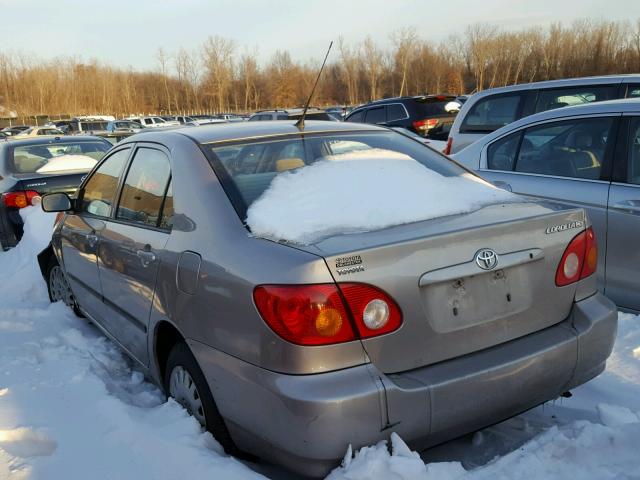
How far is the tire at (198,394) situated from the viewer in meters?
2.54

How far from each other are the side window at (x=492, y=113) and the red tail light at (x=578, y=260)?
574cm

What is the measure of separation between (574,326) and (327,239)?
1.19 meters

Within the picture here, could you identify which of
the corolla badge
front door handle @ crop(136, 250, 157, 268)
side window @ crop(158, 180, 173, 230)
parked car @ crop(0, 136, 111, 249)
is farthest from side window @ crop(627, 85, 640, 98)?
parked car @ crop(0, 136, 111, 249)

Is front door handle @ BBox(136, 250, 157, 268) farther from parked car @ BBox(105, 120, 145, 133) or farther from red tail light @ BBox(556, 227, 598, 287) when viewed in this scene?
parked car @ BBox(105, 120, 145, 133)

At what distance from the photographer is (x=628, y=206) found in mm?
3883

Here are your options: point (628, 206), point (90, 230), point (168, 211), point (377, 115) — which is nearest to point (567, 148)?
point (628, 206)

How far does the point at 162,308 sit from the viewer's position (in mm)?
Answer: 2852

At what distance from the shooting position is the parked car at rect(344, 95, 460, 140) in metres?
13.5

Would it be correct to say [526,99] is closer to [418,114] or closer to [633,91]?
[633,91]

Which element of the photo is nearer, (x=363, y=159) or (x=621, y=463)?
(x=621, y=463)

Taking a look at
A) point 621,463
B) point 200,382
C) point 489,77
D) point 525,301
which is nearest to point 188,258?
point 200,382

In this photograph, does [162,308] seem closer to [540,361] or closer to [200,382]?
[200,382]

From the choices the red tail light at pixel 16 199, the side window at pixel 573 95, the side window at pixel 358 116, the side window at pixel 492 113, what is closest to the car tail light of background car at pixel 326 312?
the side window at pixel 573 95

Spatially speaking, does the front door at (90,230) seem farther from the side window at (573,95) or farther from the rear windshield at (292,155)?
the side window at (573,95)
